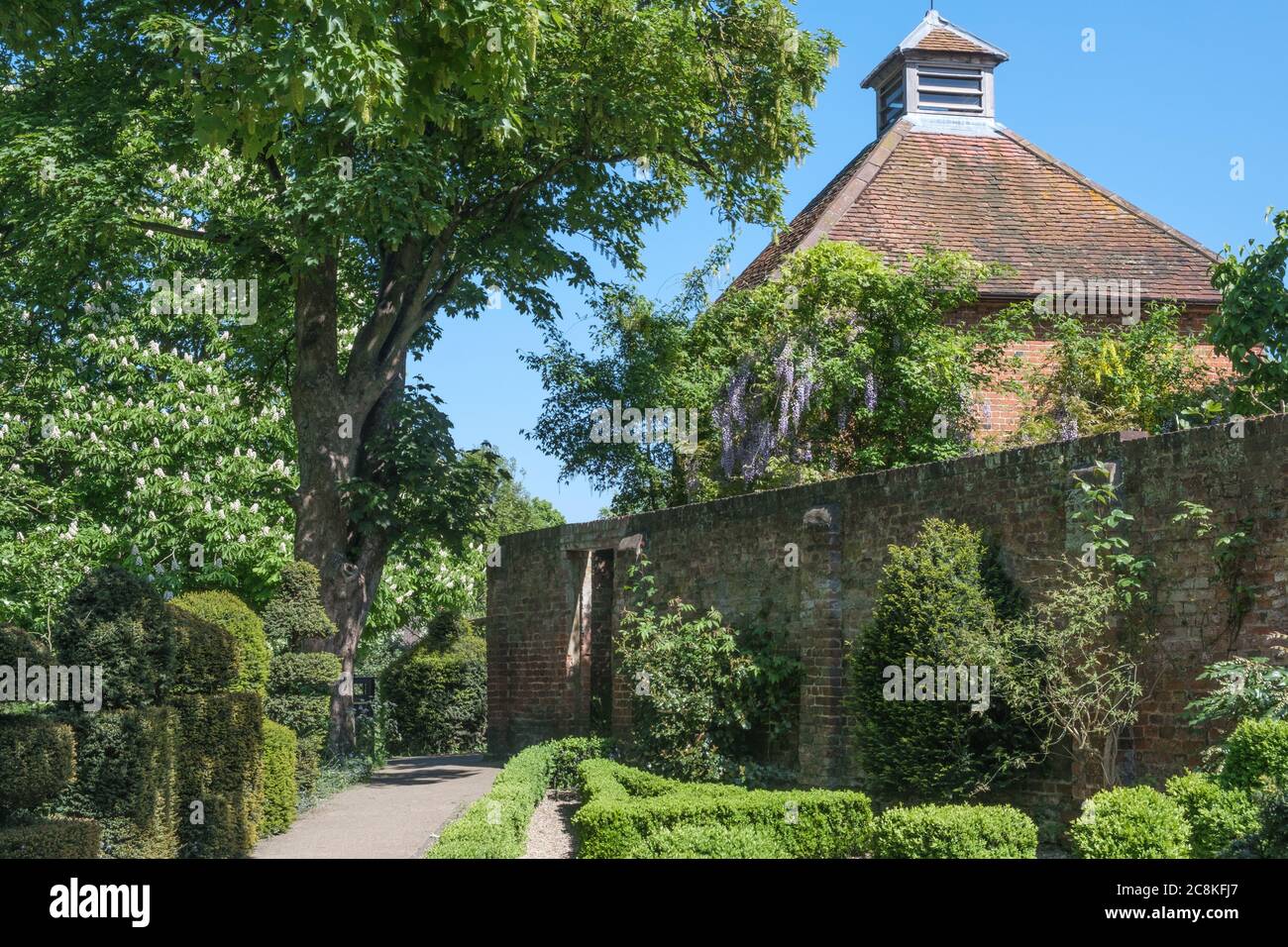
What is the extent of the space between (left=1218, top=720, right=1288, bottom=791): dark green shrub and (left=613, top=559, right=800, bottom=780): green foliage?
682 centimetres

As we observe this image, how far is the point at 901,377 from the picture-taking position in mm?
19969

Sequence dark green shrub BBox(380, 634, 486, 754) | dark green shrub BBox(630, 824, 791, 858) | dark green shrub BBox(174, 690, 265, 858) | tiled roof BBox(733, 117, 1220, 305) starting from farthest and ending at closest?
dark green shrub BBox(380, 634, 486, 754) → tiled roof BBox(733, 117, 1220, 305) → dark green shrub BBox(174, 690, 265, 858) → dark green shrub BBox(630, 824, 791, 858)

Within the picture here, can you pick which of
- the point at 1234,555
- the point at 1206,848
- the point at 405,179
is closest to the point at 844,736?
the point at 1234,555

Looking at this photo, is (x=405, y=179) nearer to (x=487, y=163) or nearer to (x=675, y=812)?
(x=487, y=163)

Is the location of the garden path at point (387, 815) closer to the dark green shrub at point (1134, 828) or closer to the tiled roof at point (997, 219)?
the dark green shrub at point (1134, 828)

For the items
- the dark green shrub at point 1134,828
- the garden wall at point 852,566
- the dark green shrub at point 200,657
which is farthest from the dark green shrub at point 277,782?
the dark green shrub at point 1134,828

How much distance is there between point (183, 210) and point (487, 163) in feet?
33.7

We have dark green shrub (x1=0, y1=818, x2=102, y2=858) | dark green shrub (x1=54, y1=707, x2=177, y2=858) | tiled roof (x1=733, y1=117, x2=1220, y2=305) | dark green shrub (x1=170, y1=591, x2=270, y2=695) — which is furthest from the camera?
tiled roof (x1=733, y1=117, x2=1220, y2=305)

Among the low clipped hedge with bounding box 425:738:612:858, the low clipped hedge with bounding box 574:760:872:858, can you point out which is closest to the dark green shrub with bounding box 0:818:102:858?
the low clipped hedge with bounding box 425:738:612:858

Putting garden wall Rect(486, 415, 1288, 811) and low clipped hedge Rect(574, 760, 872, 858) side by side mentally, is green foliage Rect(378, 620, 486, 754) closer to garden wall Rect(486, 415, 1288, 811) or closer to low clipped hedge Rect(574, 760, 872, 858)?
garden wall Rect(486, 415, 1288, 811)

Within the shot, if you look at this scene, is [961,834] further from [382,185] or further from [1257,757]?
[382,185]

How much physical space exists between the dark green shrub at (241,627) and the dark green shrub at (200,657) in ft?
2.63

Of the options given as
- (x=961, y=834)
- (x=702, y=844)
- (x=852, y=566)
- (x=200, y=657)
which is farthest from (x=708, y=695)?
(x=961, y=834)

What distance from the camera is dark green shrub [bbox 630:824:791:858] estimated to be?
10.8m
